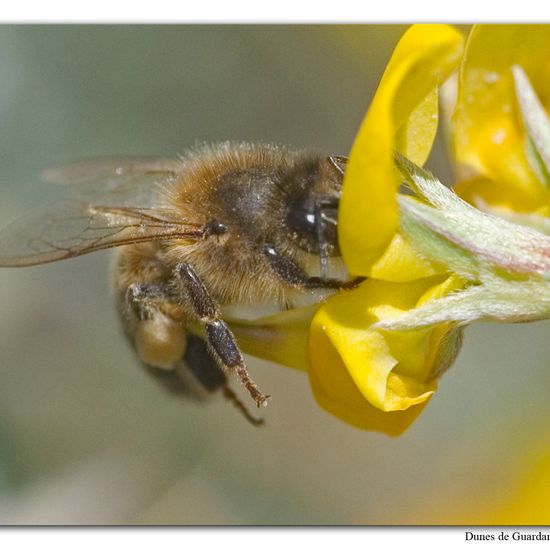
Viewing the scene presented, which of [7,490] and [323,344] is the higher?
[323,344]

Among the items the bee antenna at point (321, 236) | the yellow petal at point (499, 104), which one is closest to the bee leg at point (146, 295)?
the bee antenna at point (321, 236)

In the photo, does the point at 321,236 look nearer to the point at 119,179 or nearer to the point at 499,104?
the point at 499,104

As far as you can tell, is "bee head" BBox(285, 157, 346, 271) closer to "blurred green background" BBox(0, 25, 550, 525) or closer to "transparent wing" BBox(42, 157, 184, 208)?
"transparent wing" BBox(42, 157, 184, 208)

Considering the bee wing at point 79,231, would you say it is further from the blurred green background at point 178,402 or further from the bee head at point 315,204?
the blurred green background at point 178,402

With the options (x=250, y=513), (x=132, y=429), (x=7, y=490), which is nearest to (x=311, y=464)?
(x=250, y=513)

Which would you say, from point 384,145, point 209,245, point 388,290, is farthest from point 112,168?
point 384,145

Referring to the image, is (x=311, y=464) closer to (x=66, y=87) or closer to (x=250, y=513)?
(x=250, y=513)
